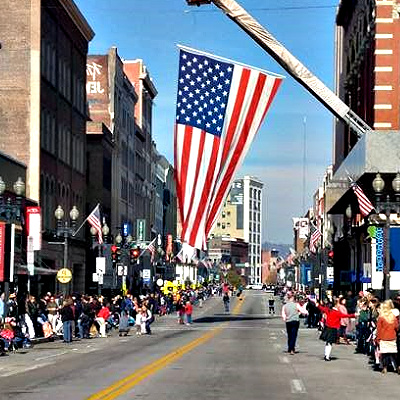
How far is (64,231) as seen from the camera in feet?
187

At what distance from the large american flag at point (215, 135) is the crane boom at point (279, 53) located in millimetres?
5473

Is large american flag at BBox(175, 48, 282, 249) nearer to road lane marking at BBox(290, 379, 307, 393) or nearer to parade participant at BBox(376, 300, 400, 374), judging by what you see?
parade participant at BBox(376, 300, 400, 374)

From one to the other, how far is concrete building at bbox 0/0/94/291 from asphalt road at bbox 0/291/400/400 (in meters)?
29.6

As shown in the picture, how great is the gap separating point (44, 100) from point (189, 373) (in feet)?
154

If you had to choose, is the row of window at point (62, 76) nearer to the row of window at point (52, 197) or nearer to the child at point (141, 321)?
the row of window at point (52, 197)

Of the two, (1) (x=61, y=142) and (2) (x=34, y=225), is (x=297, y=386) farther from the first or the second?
(1) (x=61, y=142)

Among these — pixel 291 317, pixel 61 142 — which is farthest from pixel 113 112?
pixel 291 317

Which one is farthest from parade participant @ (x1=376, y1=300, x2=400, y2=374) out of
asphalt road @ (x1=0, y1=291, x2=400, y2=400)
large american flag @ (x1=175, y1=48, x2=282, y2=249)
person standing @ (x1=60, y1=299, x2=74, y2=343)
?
person standing @ (x1=60, y1=299, x2=74, y2=343)

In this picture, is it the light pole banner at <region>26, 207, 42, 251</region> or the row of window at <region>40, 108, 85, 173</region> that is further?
the row of window at <region>40, 108, 85, 173</region>

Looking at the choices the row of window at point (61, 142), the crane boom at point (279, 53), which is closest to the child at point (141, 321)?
the crane boom at point (279, 53)

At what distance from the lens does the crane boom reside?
49500 mm

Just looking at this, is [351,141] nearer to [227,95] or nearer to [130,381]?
[227,95]

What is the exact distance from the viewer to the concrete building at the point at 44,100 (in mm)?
67375

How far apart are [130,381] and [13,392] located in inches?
111
